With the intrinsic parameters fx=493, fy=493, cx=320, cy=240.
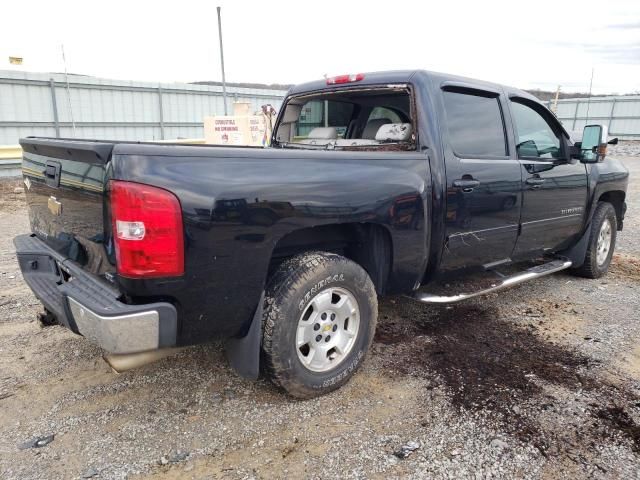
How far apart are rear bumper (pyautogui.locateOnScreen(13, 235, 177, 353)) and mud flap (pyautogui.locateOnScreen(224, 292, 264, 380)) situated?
427 mm

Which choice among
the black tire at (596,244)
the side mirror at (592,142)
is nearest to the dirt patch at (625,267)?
the black tire at (596,244)

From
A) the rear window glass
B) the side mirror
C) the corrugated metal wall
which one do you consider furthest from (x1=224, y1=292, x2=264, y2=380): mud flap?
the corrugated metal wall

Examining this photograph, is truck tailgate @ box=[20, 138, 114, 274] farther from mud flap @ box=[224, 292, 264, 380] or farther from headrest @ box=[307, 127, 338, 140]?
headrest @ box=[307, 127, 338, 140]

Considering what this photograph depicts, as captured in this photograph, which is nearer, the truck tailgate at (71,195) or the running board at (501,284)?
the truck tailgate at (71,195)

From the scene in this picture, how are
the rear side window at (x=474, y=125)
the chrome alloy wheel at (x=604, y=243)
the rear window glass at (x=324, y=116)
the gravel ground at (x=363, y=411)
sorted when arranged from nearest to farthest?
the gravel ground at (x=363, y=411), the rear side window at (x=474, y=125), the rear window glass at (x=324, y=116), the chrome alloy wheel at (x=604, y=243)

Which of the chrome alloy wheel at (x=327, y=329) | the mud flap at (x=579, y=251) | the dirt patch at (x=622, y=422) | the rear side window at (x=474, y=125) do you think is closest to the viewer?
the dirt patch at (x=622, y=422)

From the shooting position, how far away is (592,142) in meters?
4.21

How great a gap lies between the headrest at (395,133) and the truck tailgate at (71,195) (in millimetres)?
2047

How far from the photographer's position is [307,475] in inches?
89.4

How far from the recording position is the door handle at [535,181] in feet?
12.8

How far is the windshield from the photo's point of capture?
3.72 meters

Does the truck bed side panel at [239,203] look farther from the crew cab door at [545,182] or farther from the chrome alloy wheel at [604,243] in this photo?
the chrome alloy wheel at [604,243]

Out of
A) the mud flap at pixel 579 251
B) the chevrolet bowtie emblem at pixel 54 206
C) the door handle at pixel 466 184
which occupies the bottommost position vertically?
the mud flap at pixel 579 251

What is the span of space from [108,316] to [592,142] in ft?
13.2
